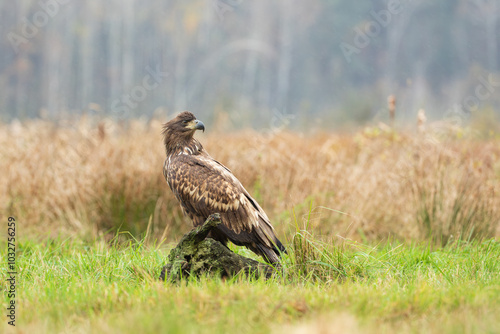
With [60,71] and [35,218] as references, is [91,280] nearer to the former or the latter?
[35,218]

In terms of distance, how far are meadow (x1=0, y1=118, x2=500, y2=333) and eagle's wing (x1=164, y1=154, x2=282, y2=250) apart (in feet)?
0.99

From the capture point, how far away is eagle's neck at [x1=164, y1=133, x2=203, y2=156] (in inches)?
204

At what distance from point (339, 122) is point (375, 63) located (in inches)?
476

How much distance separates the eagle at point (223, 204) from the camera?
472 cm

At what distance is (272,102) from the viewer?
38594mm

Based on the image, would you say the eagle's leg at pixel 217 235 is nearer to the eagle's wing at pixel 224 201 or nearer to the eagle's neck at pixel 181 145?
the eagle's wing at pixel 224 201

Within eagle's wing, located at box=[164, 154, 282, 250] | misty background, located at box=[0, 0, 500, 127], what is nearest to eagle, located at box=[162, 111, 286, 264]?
eagle's wing, located at box=[164, 154, 282, 250]

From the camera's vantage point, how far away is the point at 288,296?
11.7ft

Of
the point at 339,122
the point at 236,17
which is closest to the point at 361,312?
the point at 339,122

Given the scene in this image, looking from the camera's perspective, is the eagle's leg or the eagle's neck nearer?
the eagle's leg

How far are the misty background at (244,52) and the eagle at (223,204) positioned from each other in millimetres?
30721

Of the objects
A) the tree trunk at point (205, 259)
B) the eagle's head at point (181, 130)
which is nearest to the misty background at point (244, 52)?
the eagle's head at point (181, 130)

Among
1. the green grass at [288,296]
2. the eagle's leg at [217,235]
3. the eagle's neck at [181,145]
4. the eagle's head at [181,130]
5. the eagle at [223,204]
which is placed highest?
the eagle's head at [181,130]

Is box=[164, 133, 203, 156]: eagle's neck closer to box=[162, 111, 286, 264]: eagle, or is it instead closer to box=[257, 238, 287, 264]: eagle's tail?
box=[162, 111, 286, 264]: eagle
